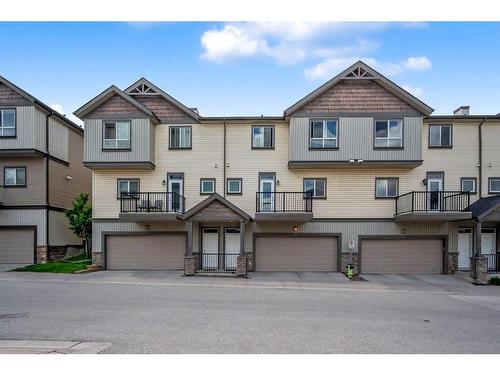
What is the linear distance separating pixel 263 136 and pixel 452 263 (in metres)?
12.2

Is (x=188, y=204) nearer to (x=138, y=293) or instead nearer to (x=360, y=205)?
(x=138, y=293)

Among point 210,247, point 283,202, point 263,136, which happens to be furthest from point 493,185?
point 210,247

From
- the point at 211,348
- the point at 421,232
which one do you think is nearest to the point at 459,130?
the point at 421,232

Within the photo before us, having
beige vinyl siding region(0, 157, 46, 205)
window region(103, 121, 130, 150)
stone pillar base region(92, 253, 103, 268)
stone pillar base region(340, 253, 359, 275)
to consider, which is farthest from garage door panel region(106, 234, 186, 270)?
stone pillar base region(340, 253, 359, 275)

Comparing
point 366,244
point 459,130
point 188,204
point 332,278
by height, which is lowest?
point 332,278

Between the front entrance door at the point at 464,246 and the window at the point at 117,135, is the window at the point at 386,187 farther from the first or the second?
the window at the point at 117,135

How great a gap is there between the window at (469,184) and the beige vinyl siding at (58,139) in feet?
78.2

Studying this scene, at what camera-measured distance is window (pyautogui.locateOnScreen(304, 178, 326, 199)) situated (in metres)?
20.0

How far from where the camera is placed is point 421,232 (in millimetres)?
19688

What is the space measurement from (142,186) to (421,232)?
A: 1544 cm

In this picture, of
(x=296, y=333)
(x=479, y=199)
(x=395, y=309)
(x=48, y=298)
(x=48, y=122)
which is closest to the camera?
(x=296, y=333)

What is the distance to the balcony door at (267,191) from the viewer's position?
19938mm

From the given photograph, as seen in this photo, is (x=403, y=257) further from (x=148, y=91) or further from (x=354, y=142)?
(x=148, y=91)
